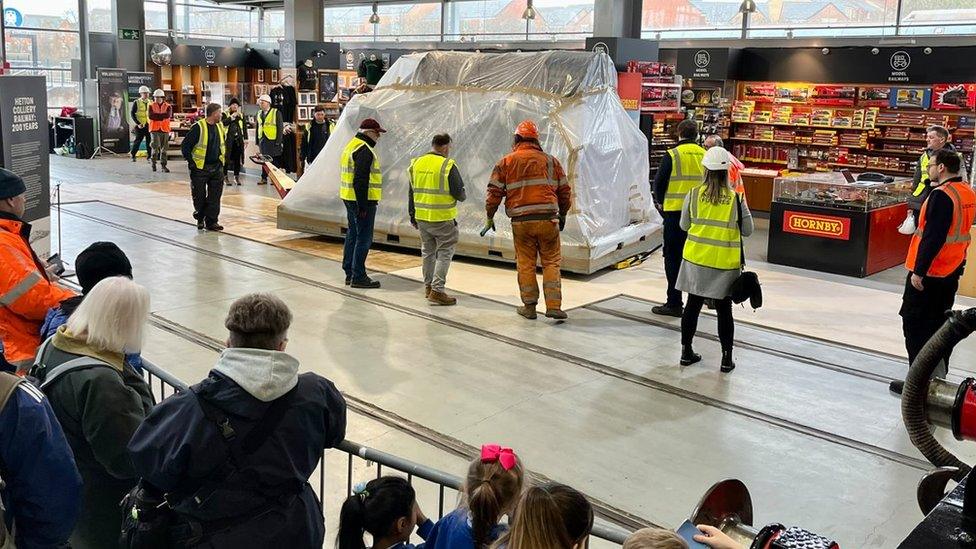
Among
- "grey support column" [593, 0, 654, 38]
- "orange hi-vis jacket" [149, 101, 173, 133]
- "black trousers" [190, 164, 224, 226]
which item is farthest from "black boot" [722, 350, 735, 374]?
"orange hi-vis jacket" [149, 101, 173, 133]

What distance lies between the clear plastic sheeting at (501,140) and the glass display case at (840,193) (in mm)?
1702

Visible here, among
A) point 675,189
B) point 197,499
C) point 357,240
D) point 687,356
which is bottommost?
point 687,356

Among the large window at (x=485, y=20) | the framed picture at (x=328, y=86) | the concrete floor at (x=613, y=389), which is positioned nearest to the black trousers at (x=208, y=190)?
the concrete floor at (x=613, y=389)

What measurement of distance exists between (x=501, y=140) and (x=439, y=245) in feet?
7.46

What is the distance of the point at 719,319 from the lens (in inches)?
274

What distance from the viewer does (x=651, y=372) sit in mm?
6973

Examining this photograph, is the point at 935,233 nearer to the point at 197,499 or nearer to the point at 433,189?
the point at 433,189

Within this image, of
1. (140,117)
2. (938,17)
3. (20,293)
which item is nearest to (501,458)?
(20,293)

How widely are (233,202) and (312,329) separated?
28.0 feet

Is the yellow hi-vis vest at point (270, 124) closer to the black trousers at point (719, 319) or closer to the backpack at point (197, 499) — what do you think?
the black trousers at point (719, 319)

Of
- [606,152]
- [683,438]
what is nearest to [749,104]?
[606,152]

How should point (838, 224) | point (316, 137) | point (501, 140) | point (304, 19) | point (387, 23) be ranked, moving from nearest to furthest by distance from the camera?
1. point (501, 140)
2. point (838, 224)
3. point (316, 137)
4. point (304, 19)
5. point (387, 23)

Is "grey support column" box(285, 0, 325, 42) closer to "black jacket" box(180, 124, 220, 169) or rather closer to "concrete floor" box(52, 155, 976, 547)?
"black jacket" box(180, 124, 220, 169)

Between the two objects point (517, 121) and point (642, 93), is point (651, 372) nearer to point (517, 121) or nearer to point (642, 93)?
point (517, 121)
